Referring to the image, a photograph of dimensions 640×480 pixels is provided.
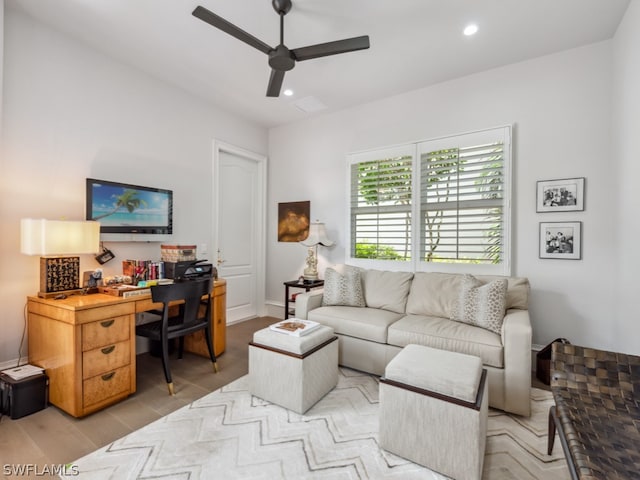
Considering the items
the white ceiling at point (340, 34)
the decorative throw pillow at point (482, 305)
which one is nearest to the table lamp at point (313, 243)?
the white ceiling at point (340, 34)

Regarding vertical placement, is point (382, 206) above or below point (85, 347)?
above

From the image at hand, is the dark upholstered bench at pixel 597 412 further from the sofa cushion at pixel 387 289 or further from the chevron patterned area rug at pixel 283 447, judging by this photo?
the sofa cushion at pixel 387 289

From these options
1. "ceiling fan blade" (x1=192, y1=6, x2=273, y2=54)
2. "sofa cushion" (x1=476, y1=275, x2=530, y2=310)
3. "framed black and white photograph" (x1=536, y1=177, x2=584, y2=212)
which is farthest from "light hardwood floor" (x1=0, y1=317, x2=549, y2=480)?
"ceiling fan blade" (x1=192, y1=6, x2=273, y2=54)

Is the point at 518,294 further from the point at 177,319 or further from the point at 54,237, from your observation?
the point at 54,237

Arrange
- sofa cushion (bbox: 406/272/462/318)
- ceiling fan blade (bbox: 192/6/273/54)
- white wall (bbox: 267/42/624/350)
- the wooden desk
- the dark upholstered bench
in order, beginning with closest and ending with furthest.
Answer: the dark upholstered bench, ceiling fan blade (bbox: 192/6/273/54), the wooden desk, white wall (bbox: 267/42/624/350), sofa cushion (bbox: 406/272/462/318)

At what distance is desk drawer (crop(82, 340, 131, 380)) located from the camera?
2.08 metres

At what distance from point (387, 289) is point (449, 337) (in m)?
0.95

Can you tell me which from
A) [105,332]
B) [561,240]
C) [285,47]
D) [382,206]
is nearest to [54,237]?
[105,332]

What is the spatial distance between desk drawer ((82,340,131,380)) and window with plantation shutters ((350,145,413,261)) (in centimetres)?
265

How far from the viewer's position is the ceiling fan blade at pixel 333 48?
6.84 feet

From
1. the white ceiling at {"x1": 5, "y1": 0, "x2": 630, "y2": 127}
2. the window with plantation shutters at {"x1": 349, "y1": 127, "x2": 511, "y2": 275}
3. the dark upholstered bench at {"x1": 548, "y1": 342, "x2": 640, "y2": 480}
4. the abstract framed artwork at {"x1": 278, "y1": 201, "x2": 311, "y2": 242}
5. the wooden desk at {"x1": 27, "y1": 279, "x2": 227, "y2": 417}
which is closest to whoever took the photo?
the dark upholstered bench at {"x1": 548, "y1": 342, "x2": 640, "y2": 480}

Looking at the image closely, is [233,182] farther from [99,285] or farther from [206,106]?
[99,285]

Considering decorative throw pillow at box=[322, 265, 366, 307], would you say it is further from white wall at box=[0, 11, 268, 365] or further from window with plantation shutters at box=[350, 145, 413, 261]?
white wall at box=[0, 11, 268, 365]

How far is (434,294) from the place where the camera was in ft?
9.81
